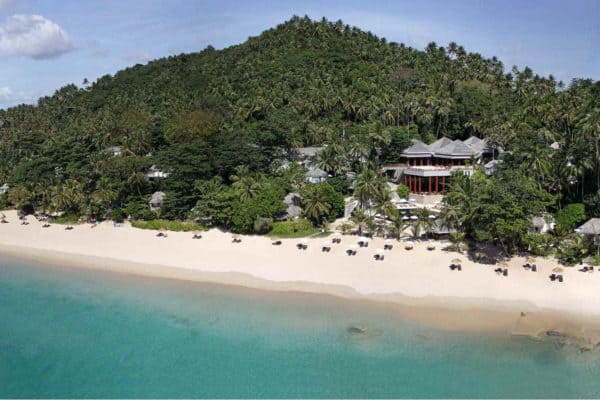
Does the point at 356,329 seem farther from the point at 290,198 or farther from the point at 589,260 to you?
the point at 290,198

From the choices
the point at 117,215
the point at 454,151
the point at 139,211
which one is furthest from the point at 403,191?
the point at 117,215

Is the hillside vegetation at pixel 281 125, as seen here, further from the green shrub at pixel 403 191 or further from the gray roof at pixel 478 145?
the green shrub at pixel 403 191

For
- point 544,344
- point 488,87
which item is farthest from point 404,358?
point 488,87

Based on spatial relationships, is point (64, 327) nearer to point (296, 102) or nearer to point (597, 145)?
point (597, 145)

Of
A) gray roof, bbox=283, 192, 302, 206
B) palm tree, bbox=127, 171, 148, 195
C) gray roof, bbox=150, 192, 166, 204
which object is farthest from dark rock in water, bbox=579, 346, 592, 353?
palm tree, bbox=127, 171, 148, 195

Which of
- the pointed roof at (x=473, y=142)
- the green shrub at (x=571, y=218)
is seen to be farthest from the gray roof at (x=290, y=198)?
the pointed roof at (x=473, y=142)
